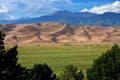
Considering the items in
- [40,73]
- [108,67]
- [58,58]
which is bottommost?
[40,73]

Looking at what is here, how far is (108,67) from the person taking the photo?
31.4 m

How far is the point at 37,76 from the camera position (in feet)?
91.2

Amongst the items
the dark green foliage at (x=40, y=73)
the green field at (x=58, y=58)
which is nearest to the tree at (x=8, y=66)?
the dark green foliage at (x=40, y=73)

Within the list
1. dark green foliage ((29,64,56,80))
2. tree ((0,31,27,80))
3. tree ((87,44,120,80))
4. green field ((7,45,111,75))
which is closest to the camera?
tree ((0,31,27,80))

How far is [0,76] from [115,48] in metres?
15.4

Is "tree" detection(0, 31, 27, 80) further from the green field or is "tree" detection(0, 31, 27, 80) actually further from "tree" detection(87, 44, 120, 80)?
the green field

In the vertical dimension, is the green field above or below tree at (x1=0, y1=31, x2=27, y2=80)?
above

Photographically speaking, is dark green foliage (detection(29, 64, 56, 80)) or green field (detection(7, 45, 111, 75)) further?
green field (detection(7, 45, 111, 75))

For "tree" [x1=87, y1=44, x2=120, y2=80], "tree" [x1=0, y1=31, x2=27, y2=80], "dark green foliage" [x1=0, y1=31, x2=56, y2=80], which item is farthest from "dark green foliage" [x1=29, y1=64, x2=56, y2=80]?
"tree" [x1=0, y1=31, x2=27, y2=80]

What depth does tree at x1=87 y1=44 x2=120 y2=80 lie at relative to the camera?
31062 mm

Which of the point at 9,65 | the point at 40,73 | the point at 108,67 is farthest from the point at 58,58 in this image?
the point at 9,65

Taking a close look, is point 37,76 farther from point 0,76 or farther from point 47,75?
point 0,76

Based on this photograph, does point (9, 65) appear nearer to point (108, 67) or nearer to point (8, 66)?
point (8, 66)

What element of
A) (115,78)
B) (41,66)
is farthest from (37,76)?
(115,78)
